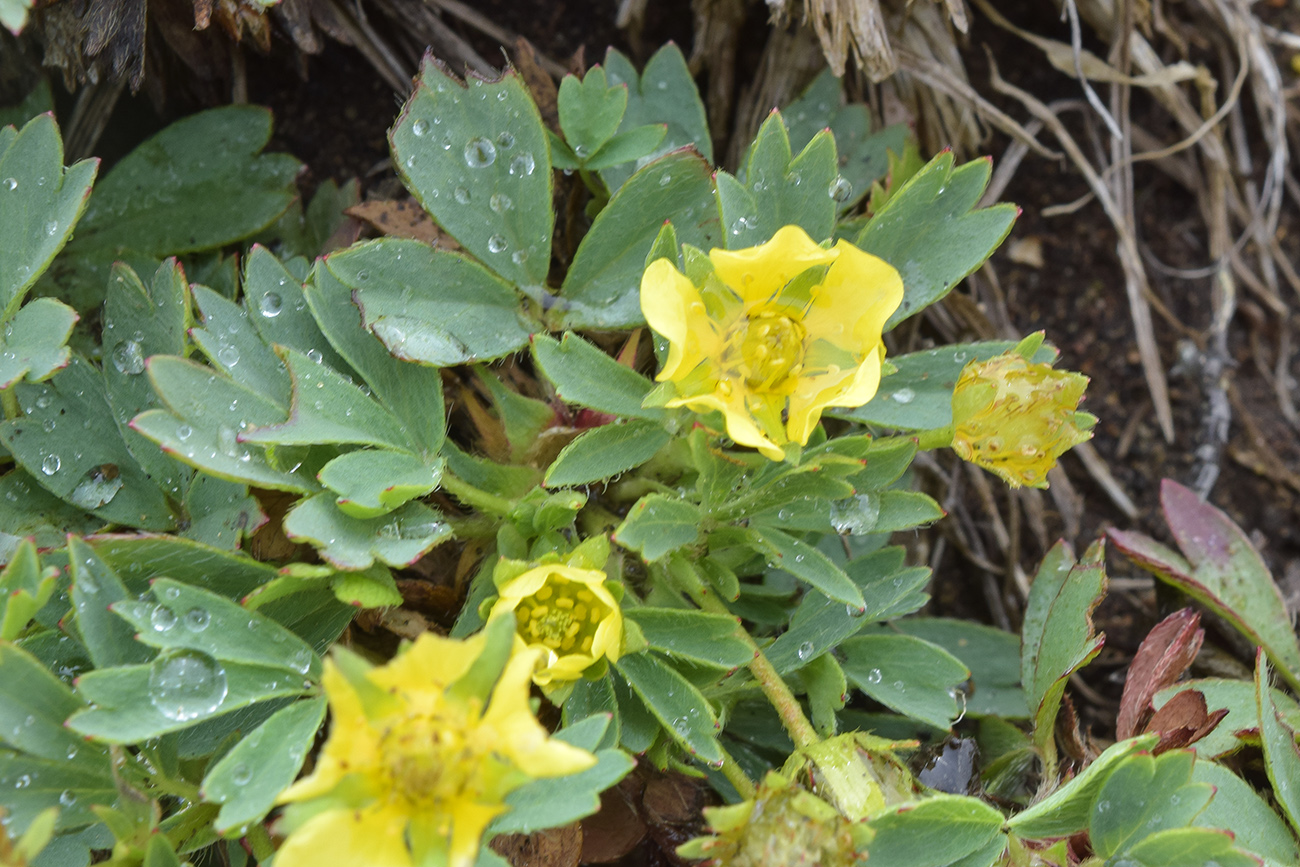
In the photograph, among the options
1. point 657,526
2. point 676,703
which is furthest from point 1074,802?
point 657,526

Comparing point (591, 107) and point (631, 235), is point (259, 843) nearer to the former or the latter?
point (631, 235)

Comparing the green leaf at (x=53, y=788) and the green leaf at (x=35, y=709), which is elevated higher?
the green leaf at (x=35, y=709)

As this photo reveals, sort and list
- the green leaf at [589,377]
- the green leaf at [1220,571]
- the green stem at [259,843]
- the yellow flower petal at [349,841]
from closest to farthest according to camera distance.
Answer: the yellow flower petal at [349,841]
the green stem at [259,843]
the green leaf at [589,377]
the green leaf at [1220,571]

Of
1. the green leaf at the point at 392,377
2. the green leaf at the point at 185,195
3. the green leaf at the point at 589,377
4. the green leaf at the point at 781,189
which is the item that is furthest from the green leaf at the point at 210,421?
the green leaf at the point at 781,189

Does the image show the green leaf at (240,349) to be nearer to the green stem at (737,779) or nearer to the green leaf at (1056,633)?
the green stem at (737,779)

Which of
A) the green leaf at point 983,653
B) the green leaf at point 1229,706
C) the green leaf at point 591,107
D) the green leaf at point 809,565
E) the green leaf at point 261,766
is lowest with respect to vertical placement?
the green leaf at point 983,653

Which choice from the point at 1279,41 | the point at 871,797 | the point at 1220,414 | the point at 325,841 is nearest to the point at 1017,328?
the point at 1220,414

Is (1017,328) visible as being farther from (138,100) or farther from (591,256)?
(138,100)

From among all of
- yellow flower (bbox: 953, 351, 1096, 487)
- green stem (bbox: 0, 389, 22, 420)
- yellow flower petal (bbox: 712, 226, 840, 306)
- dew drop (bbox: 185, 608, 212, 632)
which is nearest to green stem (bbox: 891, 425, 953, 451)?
yellow flower (bbox: 953, 351, 1096, 487)

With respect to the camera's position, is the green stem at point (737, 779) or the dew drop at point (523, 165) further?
the dew drop at point (523, 165)
